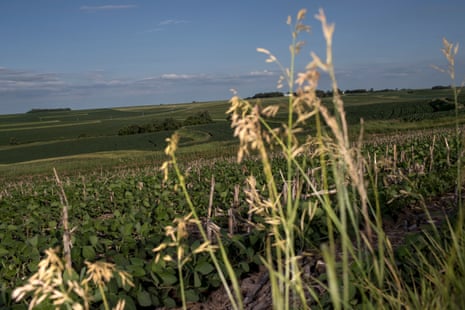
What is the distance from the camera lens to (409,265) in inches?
145

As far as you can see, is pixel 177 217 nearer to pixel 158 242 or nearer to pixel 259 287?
pixel 259 287

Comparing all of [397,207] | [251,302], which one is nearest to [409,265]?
[251,302]

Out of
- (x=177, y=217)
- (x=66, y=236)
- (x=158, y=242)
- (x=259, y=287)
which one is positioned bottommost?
(x=259, y=287)

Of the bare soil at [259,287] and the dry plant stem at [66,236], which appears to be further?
the bare soil at [259,287]

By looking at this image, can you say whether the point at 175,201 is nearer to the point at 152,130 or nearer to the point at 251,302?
the point at 251,302

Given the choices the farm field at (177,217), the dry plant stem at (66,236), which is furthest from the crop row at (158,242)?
the dry plant stem at (66,236)

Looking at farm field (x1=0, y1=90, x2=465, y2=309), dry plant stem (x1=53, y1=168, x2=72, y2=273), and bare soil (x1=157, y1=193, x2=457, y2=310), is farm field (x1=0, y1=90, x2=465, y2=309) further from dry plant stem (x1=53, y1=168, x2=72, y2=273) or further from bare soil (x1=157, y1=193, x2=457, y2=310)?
dry plant stem (x1=53, y1=168, x2=72, y2=273)

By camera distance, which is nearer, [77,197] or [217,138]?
[77,197]

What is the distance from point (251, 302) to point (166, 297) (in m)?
0.72

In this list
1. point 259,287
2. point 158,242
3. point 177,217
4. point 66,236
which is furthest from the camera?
point 158,242

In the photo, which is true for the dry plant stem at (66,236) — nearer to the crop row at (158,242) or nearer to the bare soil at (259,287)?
the crop row at (158,242)

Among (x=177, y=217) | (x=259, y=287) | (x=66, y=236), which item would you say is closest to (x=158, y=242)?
(x=259, y=287)

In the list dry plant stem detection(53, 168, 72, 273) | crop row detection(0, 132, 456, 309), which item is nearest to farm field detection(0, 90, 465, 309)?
crop row detection(0, 132, 456, 309)

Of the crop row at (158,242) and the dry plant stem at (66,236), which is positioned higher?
the dry plant stem at (66,236)
